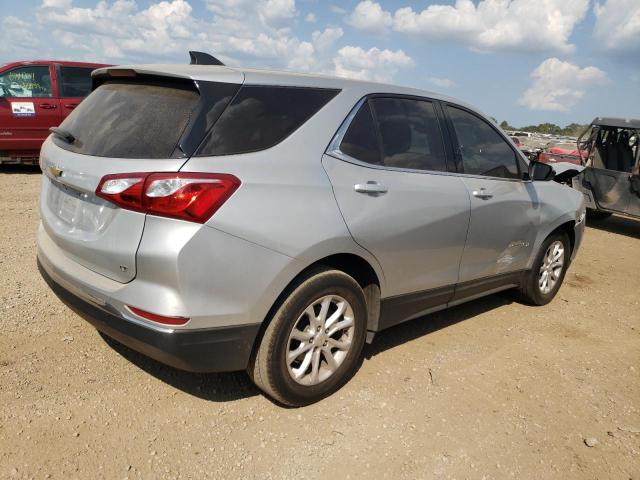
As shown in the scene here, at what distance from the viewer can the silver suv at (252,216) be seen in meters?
2.33

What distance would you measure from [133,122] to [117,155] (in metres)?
0.21

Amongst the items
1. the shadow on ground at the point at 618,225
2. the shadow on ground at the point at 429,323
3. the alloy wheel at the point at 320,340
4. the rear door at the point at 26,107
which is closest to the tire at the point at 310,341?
the alloy wheel at the point at 320,340

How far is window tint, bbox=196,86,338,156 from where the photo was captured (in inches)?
96.3

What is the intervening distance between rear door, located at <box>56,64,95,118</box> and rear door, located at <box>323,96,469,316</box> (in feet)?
26.1

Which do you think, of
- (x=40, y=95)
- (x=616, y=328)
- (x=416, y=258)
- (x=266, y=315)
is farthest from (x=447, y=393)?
(x=40, y=95)

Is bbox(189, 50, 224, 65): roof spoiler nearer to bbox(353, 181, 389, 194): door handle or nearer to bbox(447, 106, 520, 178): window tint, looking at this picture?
bbox(353, 181, 389, 194): door handle

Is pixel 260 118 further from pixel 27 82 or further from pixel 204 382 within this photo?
pixel 27 82

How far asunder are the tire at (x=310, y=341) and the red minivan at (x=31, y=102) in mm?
8105

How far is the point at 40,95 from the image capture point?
30.8ft

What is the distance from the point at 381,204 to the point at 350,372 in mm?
1082

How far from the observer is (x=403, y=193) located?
314 cm

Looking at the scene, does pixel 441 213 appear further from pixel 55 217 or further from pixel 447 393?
pixel 55 217

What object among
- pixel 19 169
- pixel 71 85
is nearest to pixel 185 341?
pixel 71 85

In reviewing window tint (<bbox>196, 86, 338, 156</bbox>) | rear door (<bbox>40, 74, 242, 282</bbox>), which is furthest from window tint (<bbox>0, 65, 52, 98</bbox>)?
window tint (<bbox>196, 86, 338, 156</bbox>)
